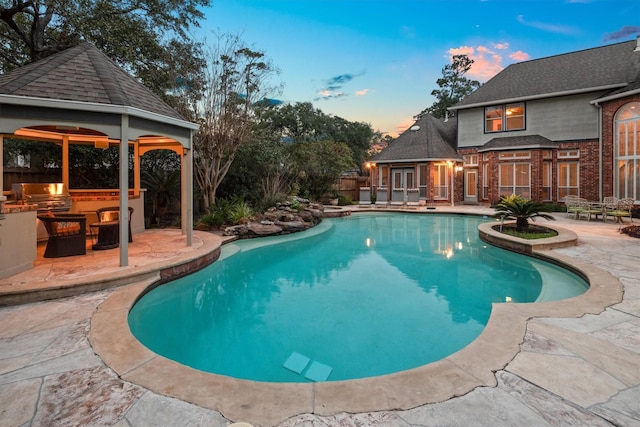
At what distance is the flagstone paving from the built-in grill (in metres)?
4.57

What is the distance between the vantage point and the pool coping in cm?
213

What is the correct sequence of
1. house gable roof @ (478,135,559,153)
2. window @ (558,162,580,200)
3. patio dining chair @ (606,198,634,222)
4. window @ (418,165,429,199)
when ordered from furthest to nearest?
window @ (418,165,429,199) < house gable roof @ (478,135,559,153) < window @ (558,162,580,200) < patio dining chair @ (606,198,634,222)

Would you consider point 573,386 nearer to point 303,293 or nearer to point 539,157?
point 303,293

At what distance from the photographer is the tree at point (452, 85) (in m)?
29.4

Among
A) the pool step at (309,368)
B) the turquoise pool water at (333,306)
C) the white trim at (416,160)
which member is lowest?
the pool step at (309,368)

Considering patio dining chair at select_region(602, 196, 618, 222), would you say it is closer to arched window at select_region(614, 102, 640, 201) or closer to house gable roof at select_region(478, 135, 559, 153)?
arched window at select_region(614, 102, 640, 201)

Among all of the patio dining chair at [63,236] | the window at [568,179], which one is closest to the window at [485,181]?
the window at [568,179]

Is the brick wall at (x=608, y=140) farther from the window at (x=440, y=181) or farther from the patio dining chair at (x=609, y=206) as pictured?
the window at (x=440, y=181)

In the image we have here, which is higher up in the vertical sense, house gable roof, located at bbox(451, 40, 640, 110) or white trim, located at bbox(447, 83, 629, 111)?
house gable roof, located at bbox(451, 40, 640, 110)

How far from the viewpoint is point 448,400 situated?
2.18 meters

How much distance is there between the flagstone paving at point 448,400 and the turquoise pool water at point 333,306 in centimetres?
87

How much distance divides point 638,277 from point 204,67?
12402 mm

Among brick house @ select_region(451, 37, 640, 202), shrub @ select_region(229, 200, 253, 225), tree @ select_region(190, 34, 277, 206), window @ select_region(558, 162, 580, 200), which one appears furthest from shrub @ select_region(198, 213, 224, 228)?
window @ select_region(558, 162, 580, 200)

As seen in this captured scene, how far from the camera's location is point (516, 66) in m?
19.4
